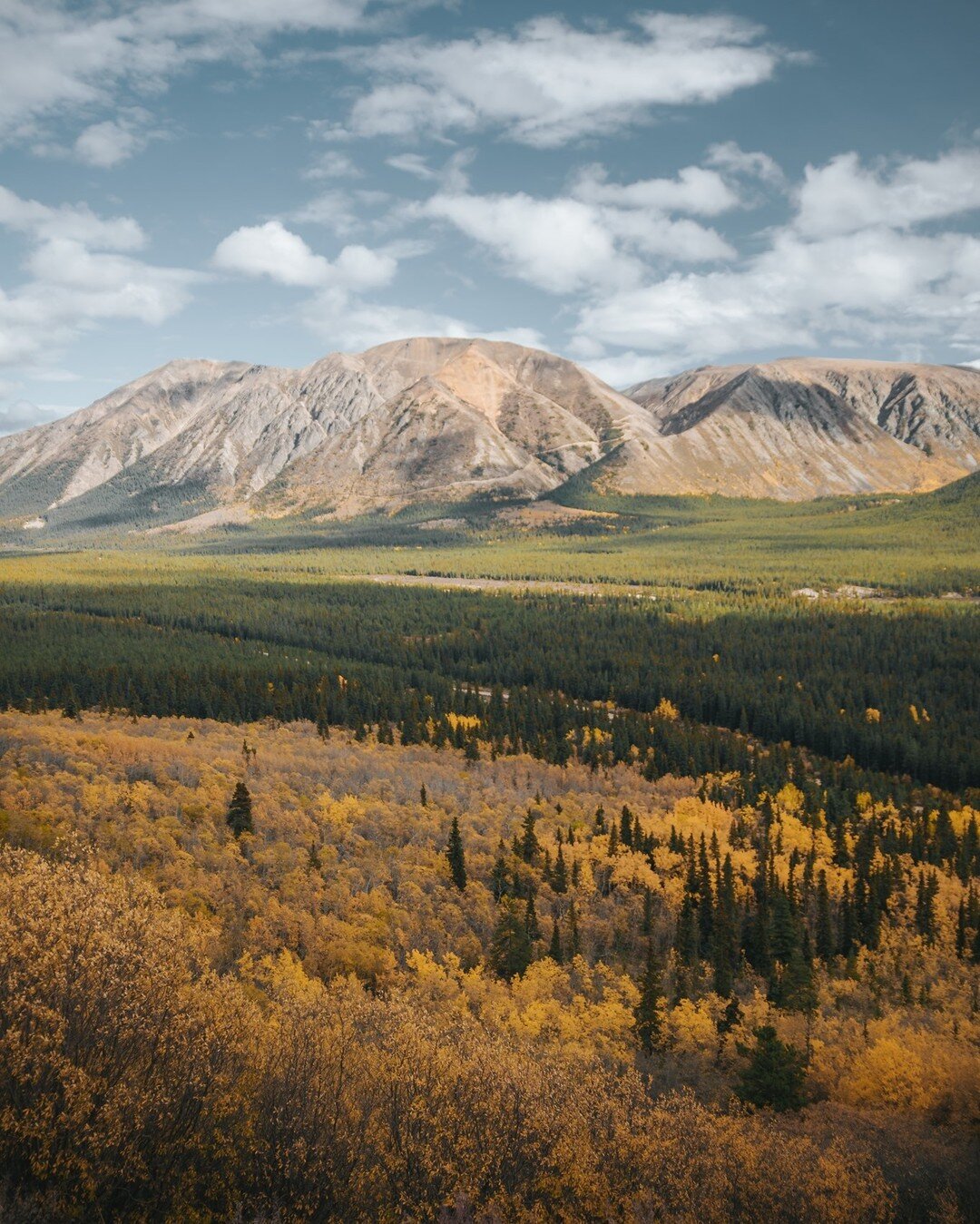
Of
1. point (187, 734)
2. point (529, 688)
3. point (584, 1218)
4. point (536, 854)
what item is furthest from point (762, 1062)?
point (529, 688)

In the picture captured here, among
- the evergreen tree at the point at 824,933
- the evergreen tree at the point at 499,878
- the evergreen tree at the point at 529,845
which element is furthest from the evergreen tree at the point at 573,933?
the evergreen tree at the point at 824,933

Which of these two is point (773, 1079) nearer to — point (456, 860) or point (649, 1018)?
point (649, 1018)

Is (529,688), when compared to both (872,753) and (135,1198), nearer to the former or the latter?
(872,753)

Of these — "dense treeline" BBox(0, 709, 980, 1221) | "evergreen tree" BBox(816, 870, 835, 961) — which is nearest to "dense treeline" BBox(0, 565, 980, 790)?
"dense treeline" BBox(0, 709, 980, 1221)

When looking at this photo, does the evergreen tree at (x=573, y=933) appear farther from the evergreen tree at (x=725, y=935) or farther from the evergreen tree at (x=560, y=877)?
the evergreen tree at (x=725, y=935)

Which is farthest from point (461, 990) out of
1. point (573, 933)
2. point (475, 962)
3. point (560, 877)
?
point (560, 877)
